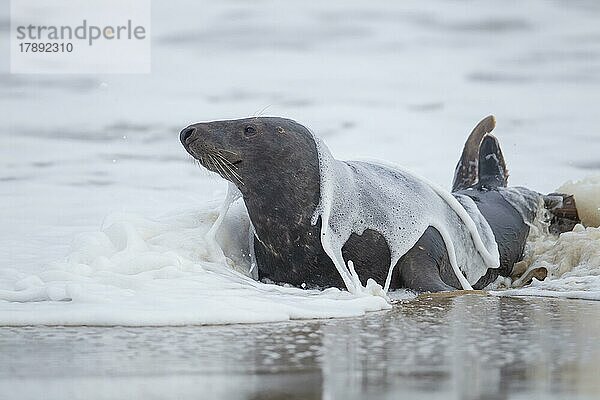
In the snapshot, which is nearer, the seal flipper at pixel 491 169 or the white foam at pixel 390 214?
the white foam at pixel 390 214

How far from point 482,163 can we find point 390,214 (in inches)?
56.8

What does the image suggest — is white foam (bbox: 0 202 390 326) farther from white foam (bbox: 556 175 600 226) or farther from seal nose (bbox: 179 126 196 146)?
white foam (bbox: 556 175 600 226)

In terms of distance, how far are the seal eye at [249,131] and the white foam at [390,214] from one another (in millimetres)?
223

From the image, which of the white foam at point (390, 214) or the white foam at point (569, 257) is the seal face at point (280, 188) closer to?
the white foam at point (390, 214)

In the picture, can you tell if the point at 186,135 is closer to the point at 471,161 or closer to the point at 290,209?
the point at 290,209

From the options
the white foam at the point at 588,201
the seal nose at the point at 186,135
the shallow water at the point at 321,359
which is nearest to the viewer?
the shallow water at the point at 321,359

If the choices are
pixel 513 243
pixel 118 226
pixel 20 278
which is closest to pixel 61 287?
pixel 20 278

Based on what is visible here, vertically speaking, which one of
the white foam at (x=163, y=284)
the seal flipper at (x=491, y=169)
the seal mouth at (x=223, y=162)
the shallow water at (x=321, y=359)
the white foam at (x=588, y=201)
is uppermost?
the seal flipper at (x=491, y=169)

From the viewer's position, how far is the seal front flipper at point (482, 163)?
4938 mm

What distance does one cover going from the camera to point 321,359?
2.04 m

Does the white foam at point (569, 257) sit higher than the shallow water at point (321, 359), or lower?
higher

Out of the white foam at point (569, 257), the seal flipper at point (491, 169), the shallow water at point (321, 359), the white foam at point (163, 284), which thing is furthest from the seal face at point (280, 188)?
the seal flipper at point (491, 169)

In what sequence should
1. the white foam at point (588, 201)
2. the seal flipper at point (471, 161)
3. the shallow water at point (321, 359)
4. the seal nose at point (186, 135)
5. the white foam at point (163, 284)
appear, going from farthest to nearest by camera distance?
the seal flipper at point (471, 161), the white foam at point (588, 201), the seal nose at point (186, 135), the white foam at point (163, 284), the shallow water at point (321, 359)

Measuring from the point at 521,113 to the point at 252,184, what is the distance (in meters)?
5.66
